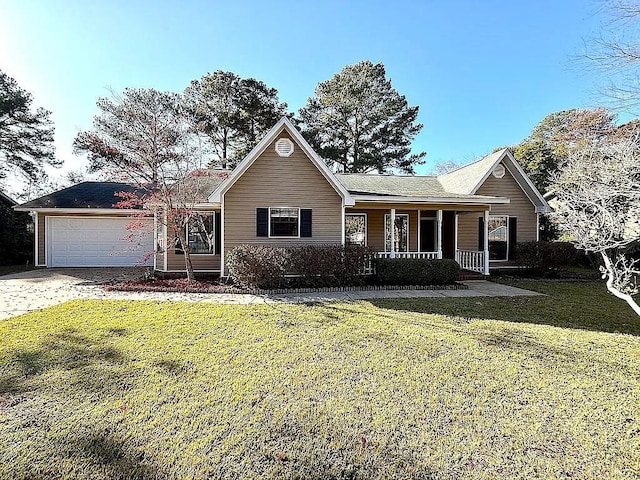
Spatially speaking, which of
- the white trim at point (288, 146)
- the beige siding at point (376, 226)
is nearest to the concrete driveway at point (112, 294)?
the beige siding at point (376, 226)

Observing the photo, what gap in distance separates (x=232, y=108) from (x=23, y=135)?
14.6m

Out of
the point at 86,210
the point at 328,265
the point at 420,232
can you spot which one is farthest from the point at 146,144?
the point at 420,232

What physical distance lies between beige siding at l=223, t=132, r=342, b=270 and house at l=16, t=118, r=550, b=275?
0.12ft

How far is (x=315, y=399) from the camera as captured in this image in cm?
368

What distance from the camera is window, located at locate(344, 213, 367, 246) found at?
14.5 metres

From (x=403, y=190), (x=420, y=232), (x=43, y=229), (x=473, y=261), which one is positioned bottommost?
(x=473, y=261)

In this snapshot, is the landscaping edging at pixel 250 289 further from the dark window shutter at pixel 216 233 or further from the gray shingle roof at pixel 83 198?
the gray shingle roof at pixel 83 198

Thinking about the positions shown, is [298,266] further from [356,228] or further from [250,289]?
[356,228]

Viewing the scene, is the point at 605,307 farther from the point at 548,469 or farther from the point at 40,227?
the point at 40,227

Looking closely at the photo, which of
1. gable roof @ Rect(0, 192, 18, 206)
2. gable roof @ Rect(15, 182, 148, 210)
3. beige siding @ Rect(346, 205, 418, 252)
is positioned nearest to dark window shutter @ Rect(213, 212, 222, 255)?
gable roof @ Rect(15, 182, 148, 210)

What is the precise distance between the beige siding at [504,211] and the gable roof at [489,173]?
20 centimetres

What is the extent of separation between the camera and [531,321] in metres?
7.04

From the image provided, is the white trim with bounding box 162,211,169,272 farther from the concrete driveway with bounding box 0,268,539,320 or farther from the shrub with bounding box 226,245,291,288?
the shrub with bounding box 226,245,291,288

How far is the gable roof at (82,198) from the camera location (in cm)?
1570
